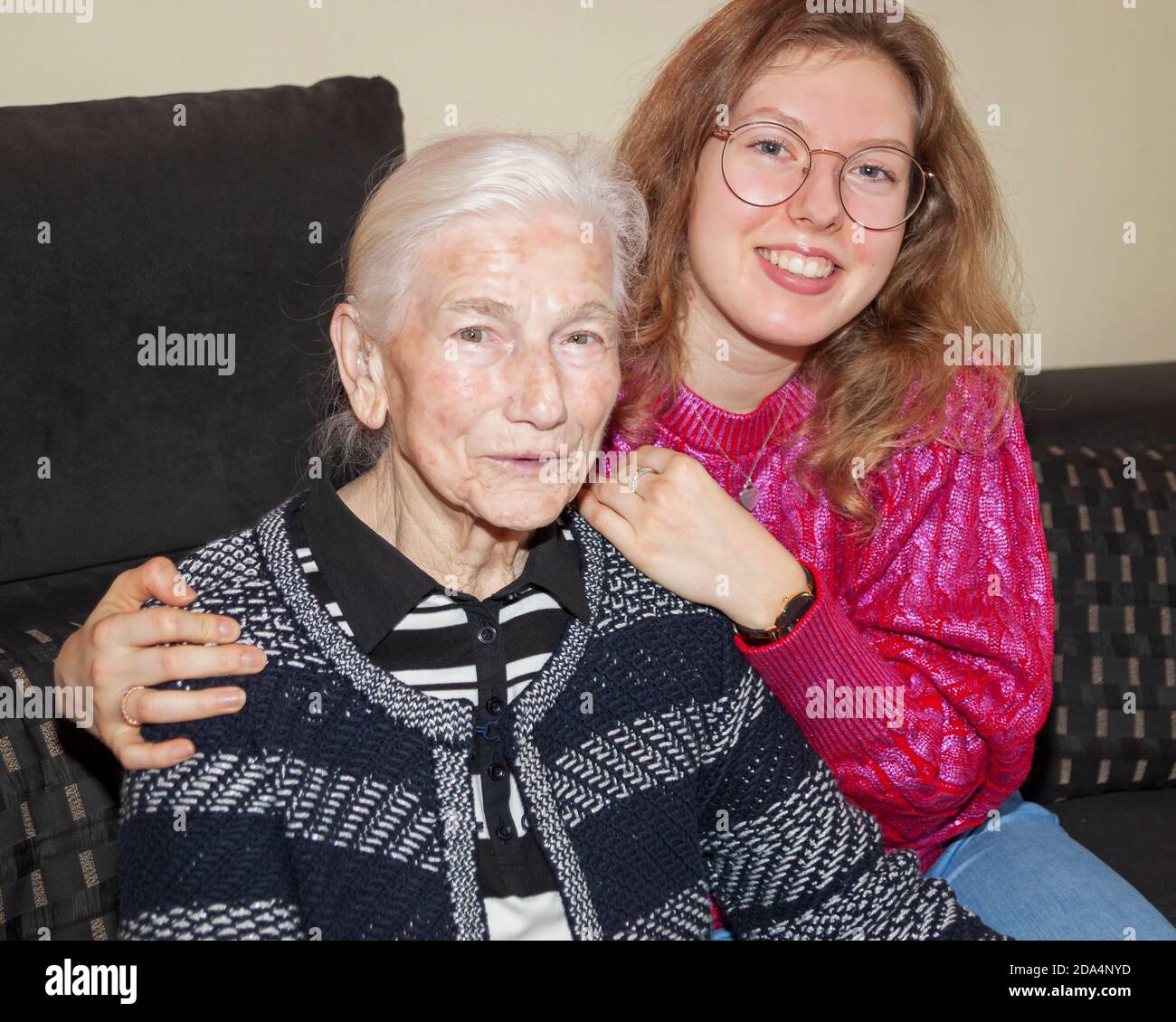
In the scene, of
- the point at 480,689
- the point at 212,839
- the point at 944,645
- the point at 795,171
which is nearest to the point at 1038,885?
the point at 944,645

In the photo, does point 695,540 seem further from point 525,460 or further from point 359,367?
point 359,367

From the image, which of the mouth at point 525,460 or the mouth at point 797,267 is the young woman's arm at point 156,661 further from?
the mouth at point 797,267

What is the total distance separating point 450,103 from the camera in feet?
8.00

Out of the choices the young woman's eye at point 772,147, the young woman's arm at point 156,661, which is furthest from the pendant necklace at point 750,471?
the young woman's arm at point 156,661

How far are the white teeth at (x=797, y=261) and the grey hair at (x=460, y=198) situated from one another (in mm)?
341

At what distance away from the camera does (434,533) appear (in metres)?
1.40

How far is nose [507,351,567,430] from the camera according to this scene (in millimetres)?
1276

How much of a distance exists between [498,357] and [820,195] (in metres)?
0.61

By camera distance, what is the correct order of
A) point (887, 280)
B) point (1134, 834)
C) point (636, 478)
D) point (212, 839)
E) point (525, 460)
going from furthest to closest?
point (1134, 834) < point (887, 280) < point (636, 478) < point (525, 460) < point (212, 839)

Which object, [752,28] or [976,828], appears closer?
[752,28]
